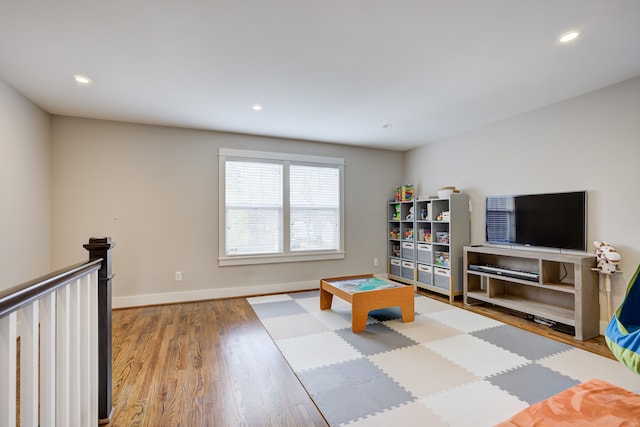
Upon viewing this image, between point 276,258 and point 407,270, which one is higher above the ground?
point 276,258

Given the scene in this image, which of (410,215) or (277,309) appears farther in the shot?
(410,215)

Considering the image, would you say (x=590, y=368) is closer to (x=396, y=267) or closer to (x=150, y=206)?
(x=396, y=267)

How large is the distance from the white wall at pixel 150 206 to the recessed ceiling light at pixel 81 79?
1174 mm

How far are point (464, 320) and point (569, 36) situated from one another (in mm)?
2782

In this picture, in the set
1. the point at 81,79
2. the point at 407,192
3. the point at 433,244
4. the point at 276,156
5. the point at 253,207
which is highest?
the point at 81,79

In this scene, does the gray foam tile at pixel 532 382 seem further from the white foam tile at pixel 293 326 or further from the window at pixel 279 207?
the window at pixel 279 207

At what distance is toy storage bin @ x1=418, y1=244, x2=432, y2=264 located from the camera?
4605 mm

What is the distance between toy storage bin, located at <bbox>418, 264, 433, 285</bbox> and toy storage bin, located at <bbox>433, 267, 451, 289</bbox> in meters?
0.09

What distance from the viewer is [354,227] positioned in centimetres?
530

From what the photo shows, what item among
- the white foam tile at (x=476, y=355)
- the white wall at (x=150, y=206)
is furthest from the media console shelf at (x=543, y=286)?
the white wall at (x=150, y=206)

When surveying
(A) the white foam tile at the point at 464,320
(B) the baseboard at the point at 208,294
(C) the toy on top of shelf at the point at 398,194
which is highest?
(C) the toy on top of shelf at the point at 398,194

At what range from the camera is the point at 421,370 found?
7.66 feet

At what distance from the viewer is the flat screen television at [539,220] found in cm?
317

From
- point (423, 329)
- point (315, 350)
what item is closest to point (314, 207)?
point (423, 329)
